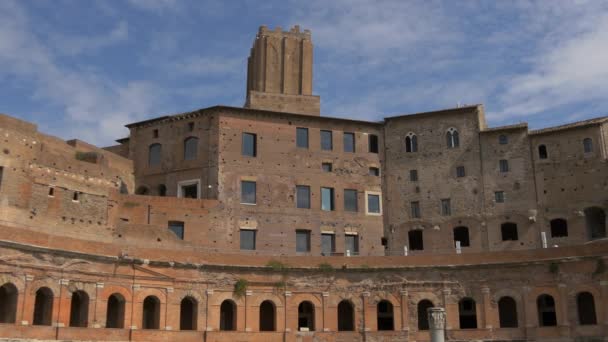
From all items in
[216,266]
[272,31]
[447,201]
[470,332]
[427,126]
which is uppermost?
[272,31]

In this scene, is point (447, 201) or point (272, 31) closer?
point (447, 201)

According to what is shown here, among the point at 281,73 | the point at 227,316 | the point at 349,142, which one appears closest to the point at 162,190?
the point at 227,316

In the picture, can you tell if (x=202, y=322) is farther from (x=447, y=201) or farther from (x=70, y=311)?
(x=447, y=201)

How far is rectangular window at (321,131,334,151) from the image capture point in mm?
51094

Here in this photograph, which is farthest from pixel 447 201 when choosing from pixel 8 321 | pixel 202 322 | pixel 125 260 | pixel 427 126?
pixel 8 321

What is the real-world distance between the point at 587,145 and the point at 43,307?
33.8 metres

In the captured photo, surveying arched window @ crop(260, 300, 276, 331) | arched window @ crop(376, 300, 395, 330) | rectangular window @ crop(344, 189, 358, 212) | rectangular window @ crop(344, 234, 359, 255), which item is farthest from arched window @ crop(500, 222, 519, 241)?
arched window @ crop(260, 300, 276, 331)

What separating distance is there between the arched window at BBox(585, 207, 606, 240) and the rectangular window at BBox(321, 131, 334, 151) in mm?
16991

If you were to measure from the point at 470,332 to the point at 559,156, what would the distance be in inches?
551

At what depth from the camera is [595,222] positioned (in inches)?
1871

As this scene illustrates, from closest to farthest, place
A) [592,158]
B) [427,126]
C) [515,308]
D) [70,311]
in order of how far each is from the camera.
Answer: [70,311], [515,308], [592,158], [427,126]

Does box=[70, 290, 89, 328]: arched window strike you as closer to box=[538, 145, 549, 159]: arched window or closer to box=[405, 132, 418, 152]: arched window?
box=[405, 132, 418, 152]: arched window

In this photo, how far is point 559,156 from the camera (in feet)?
159

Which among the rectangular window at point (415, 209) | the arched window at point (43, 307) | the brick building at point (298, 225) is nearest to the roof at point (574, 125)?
the brick building at point (298, 225)
